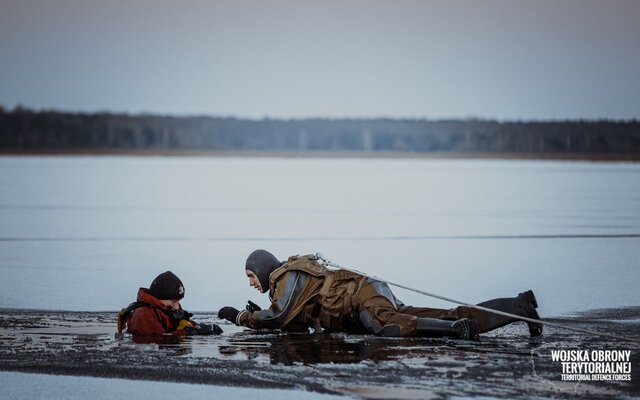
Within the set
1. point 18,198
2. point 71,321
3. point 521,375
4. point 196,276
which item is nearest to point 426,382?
point 521,375

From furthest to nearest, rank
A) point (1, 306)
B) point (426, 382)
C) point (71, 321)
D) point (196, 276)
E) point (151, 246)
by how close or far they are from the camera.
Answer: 1. point (151, 246)
2. point (196, 276)
3. point (1, 306)
4. point (71, 321)
5. point (426, 382)

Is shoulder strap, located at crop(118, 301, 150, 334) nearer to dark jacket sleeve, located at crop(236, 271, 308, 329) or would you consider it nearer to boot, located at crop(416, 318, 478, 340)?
dark jacket sleeve, located at crop(236, 271, 308, 329)

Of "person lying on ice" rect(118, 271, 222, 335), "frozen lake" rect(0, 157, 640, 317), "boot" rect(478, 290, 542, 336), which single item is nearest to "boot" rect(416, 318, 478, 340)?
"boot" rect(478, 290, 542, 336)

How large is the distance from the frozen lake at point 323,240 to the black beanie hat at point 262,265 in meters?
1.42

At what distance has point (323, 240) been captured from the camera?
14680mm

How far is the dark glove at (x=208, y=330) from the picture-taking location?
25.3 feet

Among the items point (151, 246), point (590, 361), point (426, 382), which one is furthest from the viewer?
point (151, 246)

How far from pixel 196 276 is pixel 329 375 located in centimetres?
515

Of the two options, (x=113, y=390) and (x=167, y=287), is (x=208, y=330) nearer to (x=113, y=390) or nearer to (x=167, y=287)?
(x=167, y=287)

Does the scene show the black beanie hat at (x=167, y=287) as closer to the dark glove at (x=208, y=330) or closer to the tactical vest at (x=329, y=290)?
the dark glove at (x=208, y=330)

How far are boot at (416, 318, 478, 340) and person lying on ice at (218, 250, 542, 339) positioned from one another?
0.04 ft

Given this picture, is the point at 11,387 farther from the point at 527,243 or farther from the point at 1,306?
the point at 527,243

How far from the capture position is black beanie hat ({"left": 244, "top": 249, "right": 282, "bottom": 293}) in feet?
25.6

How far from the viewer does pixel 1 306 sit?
906 centimetres
